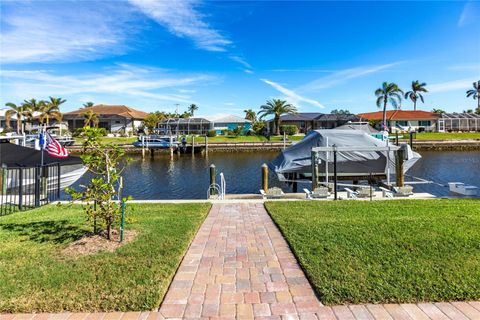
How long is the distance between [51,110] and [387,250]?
2713 inches

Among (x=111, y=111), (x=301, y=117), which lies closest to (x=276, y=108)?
(x=301, y=117)

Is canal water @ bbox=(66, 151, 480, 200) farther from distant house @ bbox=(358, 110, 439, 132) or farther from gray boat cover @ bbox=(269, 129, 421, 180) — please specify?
distant house @ bbox=(358, 110, 439, 132)

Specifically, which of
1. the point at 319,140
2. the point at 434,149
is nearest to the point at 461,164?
the point at 434,149

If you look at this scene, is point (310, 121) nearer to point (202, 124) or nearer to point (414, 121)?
point (414, 121)

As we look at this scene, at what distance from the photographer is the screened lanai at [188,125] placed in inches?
2596

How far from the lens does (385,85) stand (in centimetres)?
6106

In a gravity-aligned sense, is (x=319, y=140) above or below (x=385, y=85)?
below

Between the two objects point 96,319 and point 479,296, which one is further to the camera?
point 479,296

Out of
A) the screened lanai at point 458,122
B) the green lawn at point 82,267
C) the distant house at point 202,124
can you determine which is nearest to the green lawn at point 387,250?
the green lawn at point 82,267

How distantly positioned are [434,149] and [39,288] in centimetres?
5585

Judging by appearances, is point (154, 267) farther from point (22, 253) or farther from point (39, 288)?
point (22, 253)

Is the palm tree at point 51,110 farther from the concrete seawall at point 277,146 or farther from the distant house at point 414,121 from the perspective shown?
the distant house at point 414,121

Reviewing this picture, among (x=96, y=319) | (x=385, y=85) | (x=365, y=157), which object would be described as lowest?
(x=96, y=319)

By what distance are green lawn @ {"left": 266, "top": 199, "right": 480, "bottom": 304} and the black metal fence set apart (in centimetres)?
871
